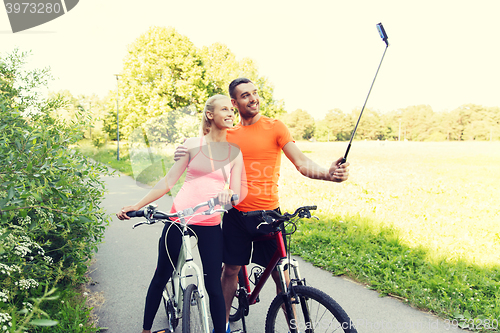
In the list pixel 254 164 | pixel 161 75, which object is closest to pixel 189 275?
pixel 254 164

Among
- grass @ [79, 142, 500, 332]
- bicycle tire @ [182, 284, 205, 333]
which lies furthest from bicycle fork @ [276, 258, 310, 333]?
grass @ [79, 142, 500, 332]

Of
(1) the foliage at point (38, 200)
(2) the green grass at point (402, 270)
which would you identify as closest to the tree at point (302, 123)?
(2) the green grass at point (402, 270)

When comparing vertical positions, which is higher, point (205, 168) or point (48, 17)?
point (48, 17)

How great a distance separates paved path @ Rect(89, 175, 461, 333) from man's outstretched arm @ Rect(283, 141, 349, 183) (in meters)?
1.74

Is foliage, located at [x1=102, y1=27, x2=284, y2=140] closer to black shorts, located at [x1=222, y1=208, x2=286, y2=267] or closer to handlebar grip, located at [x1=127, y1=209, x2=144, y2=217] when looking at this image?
black shorts, located at [x1=222, y1=208, x2=286, y2=267]

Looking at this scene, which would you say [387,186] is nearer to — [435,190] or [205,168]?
[435,190]

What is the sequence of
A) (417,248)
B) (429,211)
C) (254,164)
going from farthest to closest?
(429,211) < (417,248) < (254,164)

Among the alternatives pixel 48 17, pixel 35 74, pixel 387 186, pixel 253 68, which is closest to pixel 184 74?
pixel 253 68

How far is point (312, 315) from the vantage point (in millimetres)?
2281

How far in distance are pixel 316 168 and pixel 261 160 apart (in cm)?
44

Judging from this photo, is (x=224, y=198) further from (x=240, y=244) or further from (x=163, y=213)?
(x=240, y=244)

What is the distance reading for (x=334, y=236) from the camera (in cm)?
597

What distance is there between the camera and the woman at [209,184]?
252 cm

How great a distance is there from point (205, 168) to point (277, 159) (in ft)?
2.10
